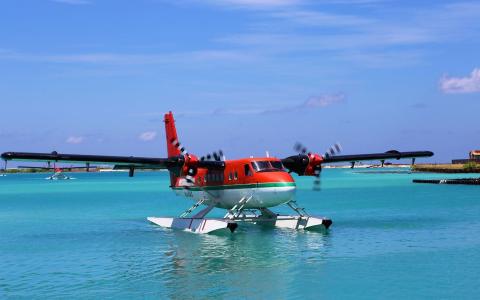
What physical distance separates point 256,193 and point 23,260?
1110 centimetres

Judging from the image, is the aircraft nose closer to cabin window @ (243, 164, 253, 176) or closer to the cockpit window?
the cockpit window

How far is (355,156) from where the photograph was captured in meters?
38.2

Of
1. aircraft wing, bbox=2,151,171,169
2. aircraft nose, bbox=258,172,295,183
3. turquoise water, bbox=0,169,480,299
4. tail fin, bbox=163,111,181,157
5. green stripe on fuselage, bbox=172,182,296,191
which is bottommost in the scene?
turquoise water, bbox=0,169,480,299

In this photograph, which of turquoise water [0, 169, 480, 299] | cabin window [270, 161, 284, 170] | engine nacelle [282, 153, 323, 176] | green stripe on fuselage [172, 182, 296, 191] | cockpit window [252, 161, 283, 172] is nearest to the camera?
turquoise water [0, 169, 480, 299]

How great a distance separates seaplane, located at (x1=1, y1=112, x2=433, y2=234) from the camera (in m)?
31.7

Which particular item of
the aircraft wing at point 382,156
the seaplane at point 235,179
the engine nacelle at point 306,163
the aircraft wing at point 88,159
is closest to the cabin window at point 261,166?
the seaplane at point 235,179

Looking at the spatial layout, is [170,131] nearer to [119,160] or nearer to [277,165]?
[119,160]

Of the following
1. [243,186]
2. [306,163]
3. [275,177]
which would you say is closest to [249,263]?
[275,177]

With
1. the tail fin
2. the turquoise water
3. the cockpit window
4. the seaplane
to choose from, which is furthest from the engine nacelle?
the tail fin

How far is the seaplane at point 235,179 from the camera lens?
31.7 meters

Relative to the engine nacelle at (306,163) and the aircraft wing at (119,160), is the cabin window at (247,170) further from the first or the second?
the engine nacelle at (306,163)

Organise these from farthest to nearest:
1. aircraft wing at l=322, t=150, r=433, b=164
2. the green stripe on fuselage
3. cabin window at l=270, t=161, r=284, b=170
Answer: aircraft wing at l=322, t=150, r=433, b=164 < cabin window at l=270, t=161, r=284, b=170 < the green stripe on fuselage

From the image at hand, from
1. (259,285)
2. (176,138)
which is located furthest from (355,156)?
(259,285)

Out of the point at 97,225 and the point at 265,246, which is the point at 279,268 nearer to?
the point at 265,246
